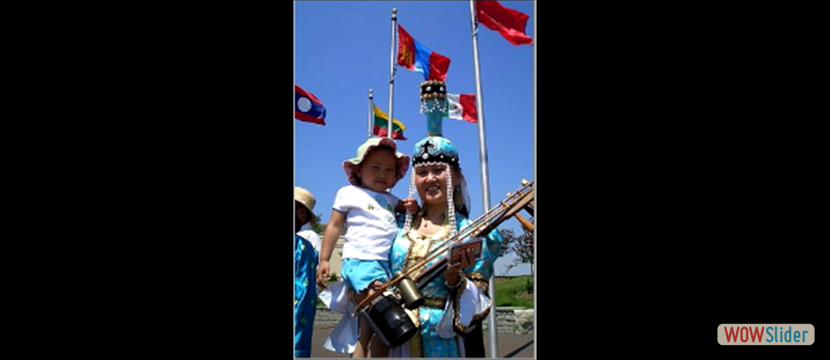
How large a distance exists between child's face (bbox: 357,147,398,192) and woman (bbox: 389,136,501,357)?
0.12 m

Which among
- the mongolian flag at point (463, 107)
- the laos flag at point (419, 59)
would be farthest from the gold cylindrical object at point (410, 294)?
the laos flag at point (419, 59)

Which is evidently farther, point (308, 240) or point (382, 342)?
point (308, 240)

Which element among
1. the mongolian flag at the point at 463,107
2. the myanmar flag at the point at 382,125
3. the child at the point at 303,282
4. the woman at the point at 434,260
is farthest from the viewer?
the myanmar flag at the point at 382,125

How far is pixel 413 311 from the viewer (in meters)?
2.40

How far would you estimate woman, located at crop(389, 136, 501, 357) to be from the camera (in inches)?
94.0

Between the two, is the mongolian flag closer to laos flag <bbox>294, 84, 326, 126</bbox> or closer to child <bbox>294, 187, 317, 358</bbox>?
laos flag <bbox>294, 84, 326, 126</bbox>

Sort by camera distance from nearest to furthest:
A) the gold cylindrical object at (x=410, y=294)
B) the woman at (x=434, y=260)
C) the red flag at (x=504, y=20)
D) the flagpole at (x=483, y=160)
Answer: the gold cylindrical object at (x=410, y=294), the woman at (x=434, y=260), the flagpole at (x=483, y=160), the red flag at (x=504, y=20)

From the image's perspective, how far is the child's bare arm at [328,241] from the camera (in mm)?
2473

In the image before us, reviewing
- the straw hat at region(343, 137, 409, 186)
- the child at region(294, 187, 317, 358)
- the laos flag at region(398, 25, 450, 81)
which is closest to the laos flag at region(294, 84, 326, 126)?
the straw hat at region(343, 137, 409, 186)

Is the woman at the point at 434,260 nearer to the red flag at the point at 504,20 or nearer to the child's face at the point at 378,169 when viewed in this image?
the child's face at the point at 378,169

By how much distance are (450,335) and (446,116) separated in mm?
1167
